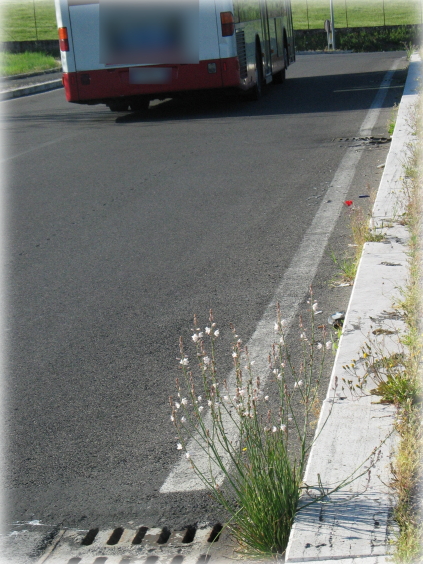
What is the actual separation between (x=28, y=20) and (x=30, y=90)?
115ft

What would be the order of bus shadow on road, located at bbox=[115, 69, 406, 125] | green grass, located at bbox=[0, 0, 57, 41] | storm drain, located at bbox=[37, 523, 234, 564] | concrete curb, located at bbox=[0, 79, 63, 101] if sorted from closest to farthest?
1. storm drain, located at bbox=[37, 523, 234, 564]
2. bus shadow on road, located at bbox=[115, 69, 406, 125]
3. concrete curb, located at bbox=[0, 79, 63, 101]
4. green grass, located at bbox=[0, 0, 57, 41]

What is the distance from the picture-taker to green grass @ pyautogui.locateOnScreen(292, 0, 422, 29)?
53156 millimetres

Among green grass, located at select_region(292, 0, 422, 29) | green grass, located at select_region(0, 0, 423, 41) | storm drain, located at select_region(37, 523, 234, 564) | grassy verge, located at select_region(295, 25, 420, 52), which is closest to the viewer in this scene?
storm drain, located at select_region(37, 523, 234, 564)

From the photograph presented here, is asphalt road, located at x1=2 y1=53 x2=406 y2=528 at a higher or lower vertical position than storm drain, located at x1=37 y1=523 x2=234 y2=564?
higher

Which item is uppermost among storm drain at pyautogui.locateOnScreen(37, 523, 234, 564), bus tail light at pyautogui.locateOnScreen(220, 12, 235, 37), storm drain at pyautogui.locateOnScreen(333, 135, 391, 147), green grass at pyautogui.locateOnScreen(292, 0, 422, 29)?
green grass at pyautogui.locateOnScreen(292, 0, 422, 29)

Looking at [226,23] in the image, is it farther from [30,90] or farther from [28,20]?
[28,20]

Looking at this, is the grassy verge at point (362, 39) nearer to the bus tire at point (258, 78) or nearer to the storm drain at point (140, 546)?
the bus tire at point (258, 78)

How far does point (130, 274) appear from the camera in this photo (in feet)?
17.0

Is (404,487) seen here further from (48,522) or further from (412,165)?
(412,165)

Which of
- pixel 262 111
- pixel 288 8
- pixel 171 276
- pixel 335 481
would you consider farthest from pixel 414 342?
pixel 288 8

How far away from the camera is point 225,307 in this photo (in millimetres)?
4383

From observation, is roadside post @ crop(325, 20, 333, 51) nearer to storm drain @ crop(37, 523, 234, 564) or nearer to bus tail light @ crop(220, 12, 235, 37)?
bus tail light @ crop(220, 12, 235, 37)

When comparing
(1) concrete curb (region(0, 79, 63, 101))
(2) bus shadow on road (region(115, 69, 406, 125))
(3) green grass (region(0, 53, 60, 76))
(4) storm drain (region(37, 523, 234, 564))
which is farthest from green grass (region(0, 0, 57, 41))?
(4) storm drain (region(37, 523, 234, 564))

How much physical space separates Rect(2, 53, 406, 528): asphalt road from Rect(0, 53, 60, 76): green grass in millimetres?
16054
